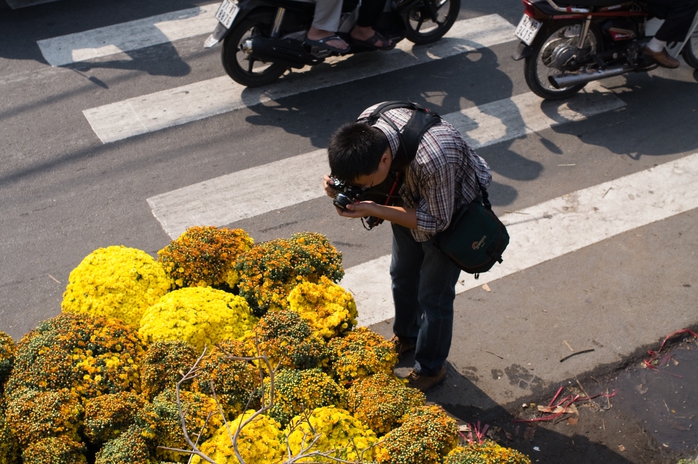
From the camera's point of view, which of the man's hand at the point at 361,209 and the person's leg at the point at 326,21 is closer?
the man's hand at the point at 361,209

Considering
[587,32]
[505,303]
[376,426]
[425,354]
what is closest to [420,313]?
[425,354]

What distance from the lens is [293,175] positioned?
5980mm

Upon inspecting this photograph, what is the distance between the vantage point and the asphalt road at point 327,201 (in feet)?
15.0

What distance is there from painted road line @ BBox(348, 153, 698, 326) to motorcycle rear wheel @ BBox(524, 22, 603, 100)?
4.40 ft

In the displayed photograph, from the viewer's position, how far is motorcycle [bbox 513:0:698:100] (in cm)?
636

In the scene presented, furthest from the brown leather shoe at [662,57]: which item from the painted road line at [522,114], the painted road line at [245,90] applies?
the painted road line at [245,90]

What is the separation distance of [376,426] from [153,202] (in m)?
3.29

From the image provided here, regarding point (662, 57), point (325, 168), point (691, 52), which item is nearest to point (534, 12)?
point (662, 57)

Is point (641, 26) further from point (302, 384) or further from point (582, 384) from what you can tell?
point (302, 384)

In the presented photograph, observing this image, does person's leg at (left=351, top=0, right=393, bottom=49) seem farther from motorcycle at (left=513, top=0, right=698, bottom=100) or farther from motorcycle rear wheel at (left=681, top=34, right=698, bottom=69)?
motorcycle rear wheel at (left=681, top=34, right=698, bottom=69)

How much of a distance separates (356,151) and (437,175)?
39cm

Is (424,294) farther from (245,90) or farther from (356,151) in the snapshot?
(245,90)

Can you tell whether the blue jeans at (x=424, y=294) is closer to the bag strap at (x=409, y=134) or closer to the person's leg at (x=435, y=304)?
the person's leg at (x=435, y=304)

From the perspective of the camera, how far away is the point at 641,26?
6.63m
